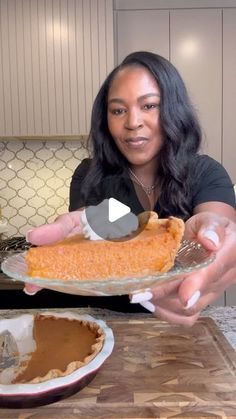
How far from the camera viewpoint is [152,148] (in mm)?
1104

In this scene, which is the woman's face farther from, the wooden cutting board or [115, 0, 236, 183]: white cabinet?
[115, 0, 236, 183]: white cabinet

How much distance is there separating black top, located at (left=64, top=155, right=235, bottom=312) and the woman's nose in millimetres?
186

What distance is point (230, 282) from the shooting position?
72 cm

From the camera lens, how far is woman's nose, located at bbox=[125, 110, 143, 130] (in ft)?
3.41

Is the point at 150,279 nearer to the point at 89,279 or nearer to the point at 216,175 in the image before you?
the point at 89,279

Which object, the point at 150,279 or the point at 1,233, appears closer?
the point at 150,279

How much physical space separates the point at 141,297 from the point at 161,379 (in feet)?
0.71

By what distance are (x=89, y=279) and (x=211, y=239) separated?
0.57 ft

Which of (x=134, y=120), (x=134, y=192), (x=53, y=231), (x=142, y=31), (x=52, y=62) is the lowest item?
(x=134, y=192)

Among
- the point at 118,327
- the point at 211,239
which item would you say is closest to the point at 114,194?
the point at 118,327

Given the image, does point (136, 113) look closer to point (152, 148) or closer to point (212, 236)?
point (152, 148)

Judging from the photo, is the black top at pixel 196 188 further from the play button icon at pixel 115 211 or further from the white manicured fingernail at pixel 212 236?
the white manicured fingernail at pixel 212 236

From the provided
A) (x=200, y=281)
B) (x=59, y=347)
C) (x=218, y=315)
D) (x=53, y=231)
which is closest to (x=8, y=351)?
(x=59, y=347)

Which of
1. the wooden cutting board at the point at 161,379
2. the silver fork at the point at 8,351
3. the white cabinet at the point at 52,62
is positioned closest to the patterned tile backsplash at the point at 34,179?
the white cabinet at the point at 52,62
